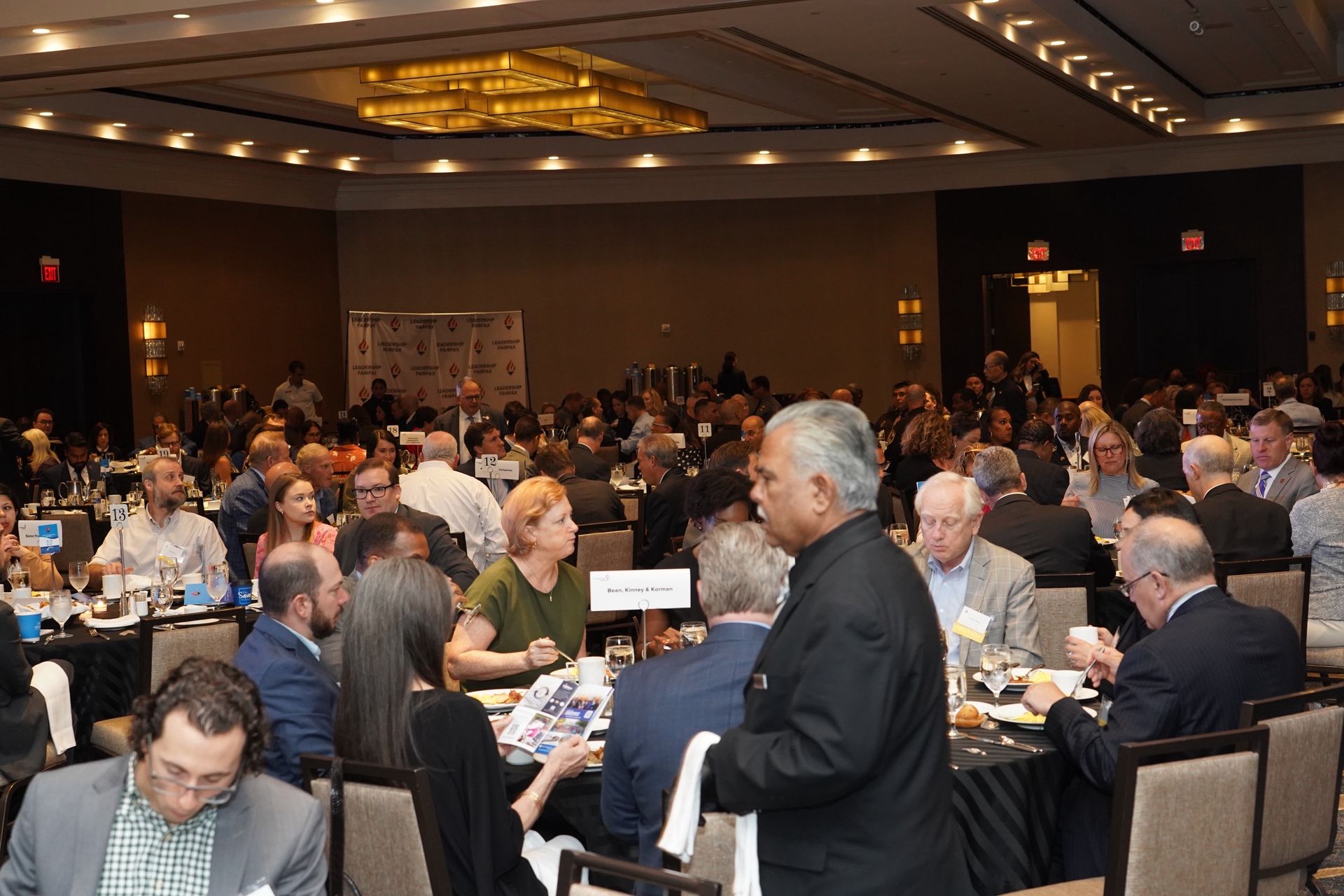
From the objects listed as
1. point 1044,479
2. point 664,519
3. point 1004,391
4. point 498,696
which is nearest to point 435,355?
point 1004,391

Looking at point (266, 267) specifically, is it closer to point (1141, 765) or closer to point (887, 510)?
point (887, 510)

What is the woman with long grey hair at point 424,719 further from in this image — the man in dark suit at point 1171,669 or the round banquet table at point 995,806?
the man in dark suit at point 1171,669

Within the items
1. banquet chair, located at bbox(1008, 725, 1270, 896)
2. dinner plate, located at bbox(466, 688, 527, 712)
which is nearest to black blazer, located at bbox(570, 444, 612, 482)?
dinner plate, located at bbox(466, 688, 527, 712)

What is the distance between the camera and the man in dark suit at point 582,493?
7.27 m

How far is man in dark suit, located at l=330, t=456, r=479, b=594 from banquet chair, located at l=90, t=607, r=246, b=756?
49 cm

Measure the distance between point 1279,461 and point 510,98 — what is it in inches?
299

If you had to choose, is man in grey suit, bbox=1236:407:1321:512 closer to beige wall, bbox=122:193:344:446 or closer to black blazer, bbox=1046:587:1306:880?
black blazer, bbox=1046:587:1306:880

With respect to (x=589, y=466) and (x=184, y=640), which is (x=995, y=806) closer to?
(x=184, y=640)

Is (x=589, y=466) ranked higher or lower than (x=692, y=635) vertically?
higher

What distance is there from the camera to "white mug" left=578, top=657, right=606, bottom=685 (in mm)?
3820

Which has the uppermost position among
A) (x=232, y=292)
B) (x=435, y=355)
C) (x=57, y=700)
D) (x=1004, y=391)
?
(x=232, y=292)

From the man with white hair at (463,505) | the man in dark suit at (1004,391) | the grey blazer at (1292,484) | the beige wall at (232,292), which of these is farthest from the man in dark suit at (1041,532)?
the beige wall at (232,292)

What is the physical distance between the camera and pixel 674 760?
286 centimetres

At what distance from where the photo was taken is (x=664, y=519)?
23.6 feet
